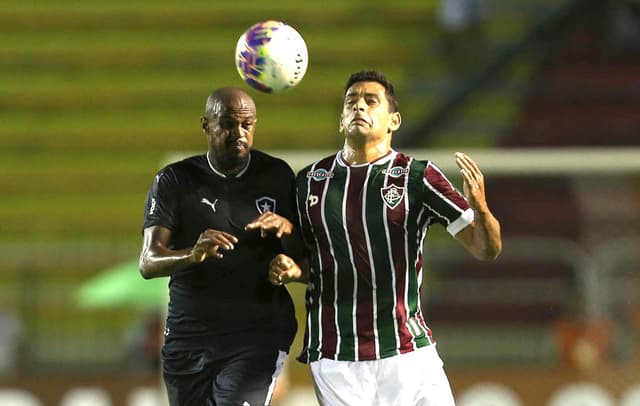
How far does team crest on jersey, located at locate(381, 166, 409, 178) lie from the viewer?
456 centimetres

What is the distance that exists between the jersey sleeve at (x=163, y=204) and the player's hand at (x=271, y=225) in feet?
1.02

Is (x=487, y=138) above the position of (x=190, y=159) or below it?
above

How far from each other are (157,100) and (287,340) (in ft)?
22.0

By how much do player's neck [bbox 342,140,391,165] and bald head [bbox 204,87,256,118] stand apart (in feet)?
1.25

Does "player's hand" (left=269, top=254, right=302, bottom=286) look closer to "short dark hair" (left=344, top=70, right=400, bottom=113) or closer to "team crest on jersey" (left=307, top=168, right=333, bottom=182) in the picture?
"team crest on jersey" (left=307, top=168, right=333, bottom=182)

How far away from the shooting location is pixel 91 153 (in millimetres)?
10930

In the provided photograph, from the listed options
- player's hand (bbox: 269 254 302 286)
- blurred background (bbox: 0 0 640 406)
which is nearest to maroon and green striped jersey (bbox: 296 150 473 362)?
player's hand (bbox: 269 254 302 286)

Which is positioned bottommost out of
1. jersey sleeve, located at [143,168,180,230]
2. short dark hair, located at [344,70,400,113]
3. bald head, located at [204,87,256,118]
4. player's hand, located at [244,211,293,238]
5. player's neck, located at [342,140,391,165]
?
player's hand, located at [244,211,293,238]

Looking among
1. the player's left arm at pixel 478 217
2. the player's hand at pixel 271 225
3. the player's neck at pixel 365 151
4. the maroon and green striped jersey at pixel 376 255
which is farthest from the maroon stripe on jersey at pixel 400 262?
the player's hand at pixel 271 225

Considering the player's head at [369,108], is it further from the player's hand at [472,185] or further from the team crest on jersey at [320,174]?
the player's hand at [472,185]

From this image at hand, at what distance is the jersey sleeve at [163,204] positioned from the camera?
457cm

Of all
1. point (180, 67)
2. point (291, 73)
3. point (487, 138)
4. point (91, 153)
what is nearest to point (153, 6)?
point (180, 67)

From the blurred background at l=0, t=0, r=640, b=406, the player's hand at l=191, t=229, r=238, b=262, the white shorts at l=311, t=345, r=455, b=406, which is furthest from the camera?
the blurred background at l=0, t=0, r=640, b=406

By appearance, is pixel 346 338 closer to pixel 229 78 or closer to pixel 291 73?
pixel 291 73
